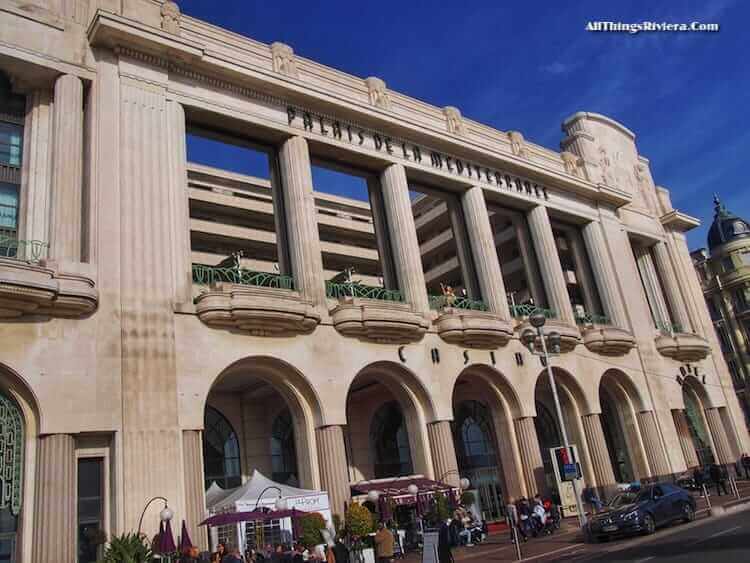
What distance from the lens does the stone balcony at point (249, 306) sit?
68.2 ft

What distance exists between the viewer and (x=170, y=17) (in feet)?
78.2

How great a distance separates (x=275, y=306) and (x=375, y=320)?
4.38 meters

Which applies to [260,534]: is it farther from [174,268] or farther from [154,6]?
[154,6]

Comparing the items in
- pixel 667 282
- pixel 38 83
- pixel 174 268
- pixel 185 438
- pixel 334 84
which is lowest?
pixel 185 438

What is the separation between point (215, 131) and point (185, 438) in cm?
1257

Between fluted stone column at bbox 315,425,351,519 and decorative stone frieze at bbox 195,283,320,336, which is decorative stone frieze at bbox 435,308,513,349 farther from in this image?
fluted stone column at bbox 315,425,351,519

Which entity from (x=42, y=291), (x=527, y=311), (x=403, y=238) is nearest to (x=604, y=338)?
(x=527, y=311)

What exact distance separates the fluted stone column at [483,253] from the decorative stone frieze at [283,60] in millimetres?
10986

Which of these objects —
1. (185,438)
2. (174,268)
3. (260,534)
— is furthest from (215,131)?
(260,534)

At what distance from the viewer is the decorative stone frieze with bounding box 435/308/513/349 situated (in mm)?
27328

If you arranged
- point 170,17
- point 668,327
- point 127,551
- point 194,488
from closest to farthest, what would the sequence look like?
point 127,551 → point 194,488 → point 170,17 → point 668,327

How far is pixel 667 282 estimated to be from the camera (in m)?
44.0

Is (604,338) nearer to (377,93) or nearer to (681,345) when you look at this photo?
(681,345)

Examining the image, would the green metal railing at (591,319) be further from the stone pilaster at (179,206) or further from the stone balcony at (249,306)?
the stone pilaster at (179,206)
